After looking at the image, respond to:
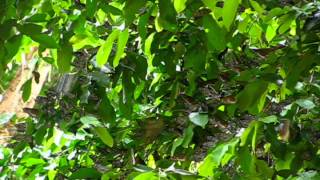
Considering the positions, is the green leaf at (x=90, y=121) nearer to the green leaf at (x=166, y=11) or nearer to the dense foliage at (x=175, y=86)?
the dense foliage at (x=175, y=86)

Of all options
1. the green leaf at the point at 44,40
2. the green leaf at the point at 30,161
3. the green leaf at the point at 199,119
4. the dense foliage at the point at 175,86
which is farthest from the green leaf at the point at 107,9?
the green leaf at the point at 30,161

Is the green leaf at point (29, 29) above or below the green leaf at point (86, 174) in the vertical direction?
above

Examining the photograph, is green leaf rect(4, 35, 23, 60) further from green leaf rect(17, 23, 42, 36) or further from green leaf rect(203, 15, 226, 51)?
green leaf rect(203, 15, 226, 51)

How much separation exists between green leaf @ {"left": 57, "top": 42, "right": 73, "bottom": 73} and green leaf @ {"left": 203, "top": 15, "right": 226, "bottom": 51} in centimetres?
22

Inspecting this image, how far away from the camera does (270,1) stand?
76cm

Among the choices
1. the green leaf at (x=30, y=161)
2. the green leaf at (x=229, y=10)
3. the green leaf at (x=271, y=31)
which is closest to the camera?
the green leaf at (x=229, y=10)

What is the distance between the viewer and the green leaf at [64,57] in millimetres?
758

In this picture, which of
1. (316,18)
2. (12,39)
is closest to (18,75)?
(12,39)

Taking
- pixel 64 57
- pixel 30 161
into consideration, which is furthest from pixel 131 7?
pixel 30 161

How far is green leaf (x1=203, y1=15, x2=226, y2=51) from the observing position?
0.70 meters

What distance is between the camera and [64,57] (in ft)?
2.51

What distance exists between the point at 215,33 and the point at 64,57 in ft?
0.78

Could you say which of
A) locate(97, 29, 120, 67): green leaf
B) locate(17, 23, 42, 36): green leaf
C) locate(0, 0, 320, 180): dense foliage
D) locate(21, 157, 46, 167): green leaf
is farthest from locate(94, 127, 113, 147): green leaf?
locate(21, 157, 46, 167): green leaf

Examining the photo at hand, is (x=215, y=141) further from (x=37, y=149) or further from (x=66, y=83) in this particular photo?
(x=37, y=149)
